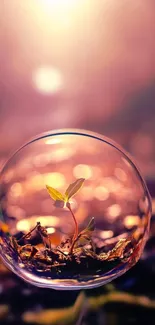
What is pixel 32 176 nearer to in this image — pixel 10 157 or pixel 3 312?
pixel 10 157

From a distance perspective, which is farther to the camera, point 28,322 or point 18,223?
point 28,322

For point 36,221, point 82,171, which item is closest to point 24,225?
point 36,221

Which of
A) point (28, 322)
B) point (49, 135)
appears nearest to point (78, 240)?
point (49, 135)

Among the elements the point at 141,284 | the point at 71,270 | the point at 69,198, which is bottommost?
the point at 141,284

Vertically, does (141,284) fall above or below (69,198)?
below

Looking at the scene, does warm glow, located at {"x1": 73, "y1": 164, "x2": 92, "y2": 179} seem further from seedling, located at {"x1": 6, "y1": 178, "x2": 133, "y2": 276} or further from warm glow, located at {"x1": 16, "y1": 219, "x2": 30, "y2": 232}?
warm glow, located at {"x1": 16, "y1": 219, "x2": 30, "y2": 232}

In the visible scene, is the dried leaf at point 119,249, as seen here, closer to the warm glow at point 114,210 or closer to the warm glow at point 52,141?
the warm glow at point 114,210
